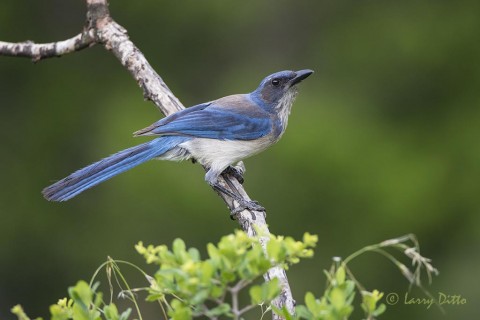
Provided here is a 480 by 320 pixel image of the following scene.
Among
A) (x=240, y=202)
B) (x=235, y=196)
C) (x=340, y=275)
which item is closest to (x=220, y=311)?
(x=340, y=275)

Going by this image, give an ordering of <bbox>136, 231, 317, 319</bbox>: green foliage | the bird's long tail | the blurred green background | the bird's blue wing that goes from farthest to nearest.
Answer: the blurred green background < the bird's blue wing < the bird's long tail < <bbox>136, 231, 317, 319</bbox>: green foliage

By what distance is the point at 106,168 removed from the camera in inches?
215

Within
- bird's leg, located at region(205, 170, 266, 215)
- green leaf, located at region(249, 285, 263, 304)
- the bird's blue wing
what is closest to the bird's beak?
the bird's blue wing

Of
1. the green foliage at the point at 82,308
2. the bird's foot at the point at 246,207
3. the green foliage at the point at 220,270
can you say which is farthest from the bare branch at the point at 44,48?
the green foliage at the point at 220,270

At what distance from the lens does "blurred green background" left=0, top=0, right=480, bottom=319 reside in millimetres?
10031

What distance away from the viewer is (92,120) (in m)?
11.5

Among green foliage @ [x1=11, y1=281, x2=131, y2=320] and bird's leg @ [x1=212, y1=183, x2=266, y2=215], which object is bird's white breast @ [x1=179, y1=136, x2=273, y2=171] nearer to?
bird's leg @ [x1=212, y1=183, x2=266, y2=215]

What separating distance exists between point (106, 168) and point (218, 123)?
0.94 metres

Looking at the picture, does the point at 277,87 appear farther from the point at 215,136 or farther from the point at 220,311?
the point at 220,311

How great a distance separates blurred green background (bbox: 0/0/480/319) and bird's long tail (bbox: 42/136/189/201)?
12.8 ft

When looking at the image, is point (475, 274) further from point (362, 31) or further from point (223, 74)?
point (223, 74)

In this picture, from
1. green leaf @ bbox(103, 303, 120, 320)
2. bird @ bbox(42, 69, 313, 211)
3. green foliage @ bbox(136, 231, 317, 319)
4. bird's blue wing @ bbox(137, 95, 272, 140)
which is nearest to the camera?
green foliage @ bbox(136, 231, 317, 319)

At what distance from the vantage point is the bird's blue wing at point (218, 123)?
5734 millimetres

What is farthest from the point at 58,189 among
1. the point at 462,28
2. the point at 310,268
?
the point at 462,28
